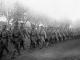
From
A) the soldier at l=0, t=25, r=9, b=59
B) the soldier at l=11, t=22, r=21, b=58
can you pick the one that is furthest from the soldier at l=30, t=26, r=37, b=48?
the soldier at l=0, t=25, r=9, b=59

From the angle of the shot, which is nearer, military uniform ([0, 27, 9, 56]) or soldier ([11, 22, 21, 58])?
military uniform ([0, 27, 9, 56])

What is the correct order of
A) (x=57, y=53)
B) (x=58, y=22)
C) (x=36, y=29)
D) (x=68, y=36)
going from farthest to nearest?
(x=58, y=22)
(x=68, y=36)
(x=36, y=29)
(x=57, y=53)

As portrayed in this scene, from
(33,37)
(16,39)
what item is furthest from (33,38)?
(16,39)

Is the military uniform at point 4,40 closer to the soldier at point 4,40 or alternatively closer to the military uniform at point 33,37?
the soldier at point 4,40

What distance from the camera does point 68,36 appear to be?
10.5 m

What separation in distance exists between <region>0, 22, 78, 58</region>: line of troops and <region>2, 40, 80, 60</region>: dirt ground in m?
0.50

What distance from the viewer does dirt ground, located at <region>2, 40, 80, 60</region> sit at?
25.5ft

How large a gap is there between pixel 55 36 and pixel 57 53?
1998 millimetres

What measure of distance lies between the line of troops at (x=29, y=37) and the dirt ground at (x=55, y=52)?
0.50 metres

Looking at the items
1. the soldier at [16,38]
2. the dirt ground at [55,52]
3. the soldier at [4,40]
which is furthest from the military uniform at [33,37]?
the soldier at [4,40]

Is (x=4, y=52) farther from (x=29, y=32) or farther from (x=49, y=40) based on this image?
(x=49, y=40)

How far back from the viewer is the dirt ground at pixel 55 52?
7.77 metres

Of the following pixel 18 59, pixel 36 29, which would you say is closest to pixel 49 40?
pixel 36 29

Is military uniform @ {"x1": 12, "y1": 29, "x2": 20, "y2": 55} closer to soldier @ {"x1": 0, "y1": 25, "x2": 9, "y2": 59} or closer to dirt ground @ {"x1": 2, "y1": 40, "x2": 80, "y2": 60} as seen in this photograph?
soldier @ {"x1": 0, "y1": 25, "x2": 9, "y2": 59}
